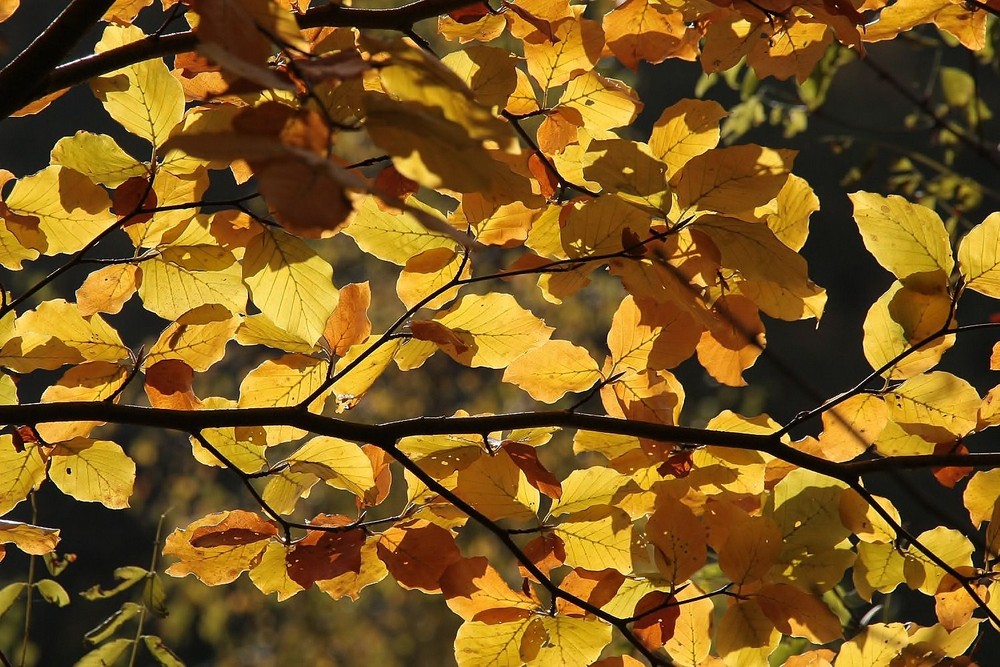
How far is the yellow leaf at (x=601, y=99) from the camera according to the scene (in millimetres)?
684

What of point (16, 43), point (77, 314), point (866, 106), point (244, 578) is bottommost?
point (244, 578)

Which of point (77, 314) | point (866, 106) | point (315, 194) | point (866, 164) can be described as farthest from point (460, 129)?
point (866, 106)

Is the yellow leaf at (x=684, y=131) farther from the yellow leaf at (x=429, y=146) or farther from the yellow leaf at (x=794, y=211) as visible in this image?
the yellow leaf at (x=429, y=146)

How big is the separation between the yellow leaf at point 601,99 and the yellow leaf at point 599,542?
31 centimetres

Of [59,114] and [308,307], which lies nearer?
[308,307]

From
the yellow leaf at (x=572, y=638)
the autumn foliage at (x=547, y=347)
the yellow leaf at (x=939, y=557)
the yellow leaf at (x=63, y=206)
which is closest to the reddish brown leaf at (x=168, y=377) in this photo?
the autumn foliage at (x=547, y=347)

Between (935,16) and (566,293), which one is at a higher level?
(935,16)

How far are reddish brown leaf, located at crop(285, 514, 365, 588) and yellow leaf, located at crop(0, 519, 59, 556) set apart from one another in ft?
0.56

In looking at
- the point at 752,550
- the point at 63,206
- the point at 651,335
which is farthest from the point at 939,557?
the point at 63,206

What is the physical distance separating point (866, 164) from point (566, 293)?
3.37 ft

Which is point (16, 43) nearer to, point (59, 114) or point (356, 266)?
point (59, 114)

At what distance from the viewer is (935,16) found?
70 centimetres

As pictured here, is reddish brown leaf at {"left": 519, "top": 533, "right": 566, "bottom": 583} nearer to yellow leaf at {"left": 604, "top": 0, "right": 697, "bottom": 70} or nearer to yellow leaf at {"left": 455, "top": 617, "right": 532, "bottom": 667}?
yellow leaf at {"left": 455, "top": 617, "right": 532, "bottom": 667}

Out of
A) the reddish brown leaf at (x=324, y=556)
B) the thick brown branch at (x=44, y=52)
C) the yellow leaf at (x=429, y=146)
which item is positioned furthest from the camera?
the reddish brown leaf at (x=324, y=556)
